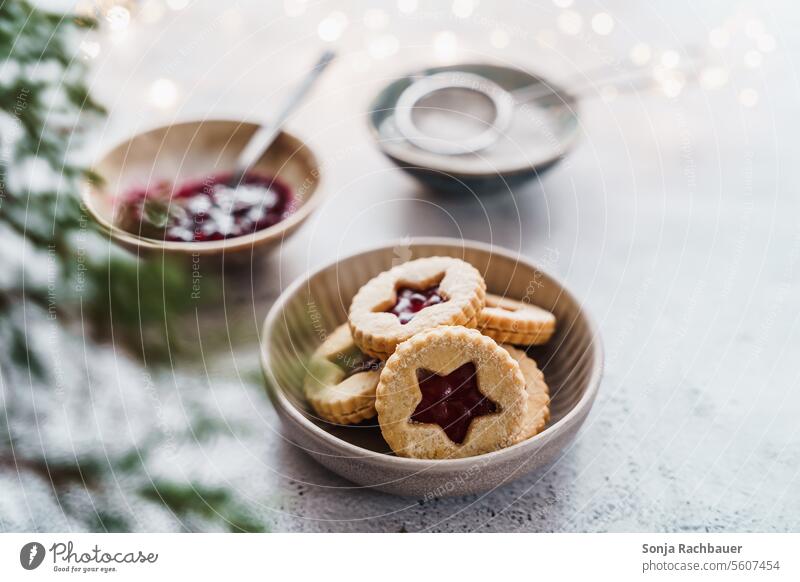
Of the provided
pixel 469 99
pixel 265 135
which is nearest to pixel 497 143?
pixel 469 99

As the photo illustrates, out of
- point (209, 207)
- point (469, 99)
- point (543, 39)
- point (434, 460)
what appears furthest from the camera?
point (543, 39)

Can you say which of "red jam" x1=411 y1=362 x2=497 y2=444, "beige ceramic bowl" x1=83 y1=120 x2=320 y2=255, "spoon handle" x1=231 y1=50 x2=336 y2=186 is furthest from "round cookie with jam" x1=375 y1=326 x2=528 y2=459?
"spoon handle" x1=231 y1=50 x2=336 y2=186

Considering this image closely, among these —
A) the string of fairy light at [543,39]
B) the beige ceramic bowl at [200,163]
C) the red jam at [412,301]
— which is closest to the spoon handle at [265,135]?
the beige ceramic bowl at [200,163]

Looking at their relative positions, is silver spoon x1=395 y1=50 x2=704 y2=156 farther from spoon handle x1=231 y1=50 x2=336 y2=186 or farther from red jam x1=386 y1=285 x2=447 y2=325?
red jam x1=386 y1=285 x2=447 y2=325

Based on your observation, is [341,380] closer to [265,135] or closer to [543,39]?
[265,135]

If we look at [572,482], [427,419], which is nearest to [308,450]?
[427,419]

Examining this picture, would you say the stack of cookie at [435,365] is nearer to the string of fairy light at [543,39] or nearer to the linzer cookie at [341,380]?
the linzer cookie at [341,380]

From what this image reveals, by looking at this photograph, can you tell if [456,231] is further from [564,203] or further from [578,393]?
[578,393]

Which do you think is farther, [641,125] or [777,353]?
[641,125]
